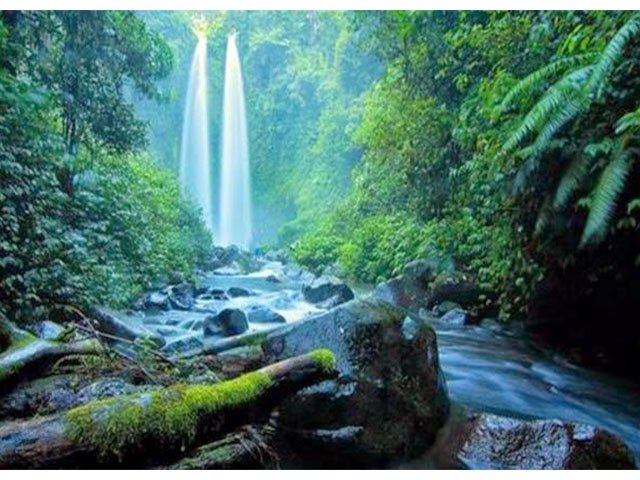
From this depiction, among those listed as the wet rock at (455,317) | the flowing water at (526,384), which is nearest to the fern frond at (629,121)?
the flowing water at (526,384)

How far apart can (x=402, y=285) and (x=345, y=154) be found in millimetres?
854

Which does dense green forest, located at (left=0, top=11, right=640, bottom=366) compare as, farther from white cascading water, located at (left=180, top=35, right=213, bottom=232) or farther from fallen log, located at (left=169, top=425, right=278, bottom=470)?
fallen log, located at (left=169, top=425, right=278, bottom=470)

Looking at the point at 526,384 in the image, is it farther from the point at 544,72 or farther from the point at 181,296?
the point at 181,296

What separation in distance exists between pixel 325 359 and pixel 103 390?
826 millimetres


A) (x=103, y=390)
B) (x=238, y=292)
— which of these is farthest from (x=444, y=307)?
(x=103, y=390)

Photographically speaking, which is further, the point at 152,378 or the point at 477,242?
the point at 477,242

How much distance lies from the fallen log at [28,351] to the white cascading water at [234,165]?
1.07 meters

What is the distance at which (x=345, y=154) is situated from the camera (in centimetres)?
328

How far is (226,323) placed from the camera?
10.4 ft

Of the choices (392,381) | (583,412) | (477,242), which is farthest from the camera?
(477,242)

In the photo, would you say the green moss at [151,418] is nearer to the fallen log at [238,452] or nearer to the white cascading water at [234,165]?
the fallen log at [238,452]

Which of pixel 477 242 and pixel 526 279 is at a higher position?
pixel 477 242
